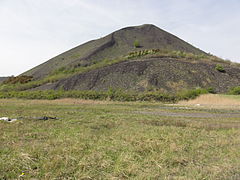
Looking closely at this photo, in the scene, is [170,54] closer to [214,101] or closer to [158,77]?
[158,77]

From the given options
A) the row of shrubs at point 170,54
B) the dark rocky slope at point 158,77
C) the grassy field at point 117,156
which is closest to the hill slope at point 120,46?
the row of shrubs at point 170,54

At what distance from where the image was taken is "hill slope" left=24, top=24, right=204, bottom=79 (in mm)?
69188

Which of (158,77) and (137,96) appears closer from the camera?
(137,96)

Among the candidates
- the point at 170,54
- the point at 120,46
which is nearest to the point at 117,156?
the point at 170,54

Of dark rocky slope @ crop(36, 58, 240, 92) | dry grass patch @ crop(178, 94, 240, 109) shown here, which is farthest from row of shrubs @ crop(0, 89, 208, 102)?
dark rocky slope @ crop(36, 58, 240, 92)

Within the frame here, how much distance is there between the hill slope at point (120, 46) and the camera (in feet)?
227

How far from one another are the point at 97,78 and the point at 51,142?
36.6 metres

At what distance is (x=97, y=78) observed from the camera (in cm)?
4481

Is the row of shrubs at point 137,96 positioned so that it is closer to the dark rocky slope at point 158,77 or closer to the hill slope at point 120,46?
the dark rocky slope at point 158,77

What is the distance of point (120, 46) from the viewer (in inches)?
3012

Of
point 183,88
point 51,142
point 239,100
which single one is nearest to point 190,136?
point 51,142

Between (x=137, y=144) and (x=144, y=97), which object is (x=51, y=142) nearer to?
(x=137, y=144)

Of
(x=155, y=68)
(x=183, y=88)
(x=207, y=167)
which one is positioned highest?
(x=155, y=68)

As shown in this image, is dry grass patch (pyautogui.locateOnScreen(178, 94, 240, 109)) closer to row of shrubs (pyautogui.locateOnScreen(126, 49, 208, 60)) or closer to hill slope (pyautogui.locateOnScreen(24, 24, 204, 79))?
row of shrubs (pyautogui.locateOnScreen(126, 49, 208, 60))
